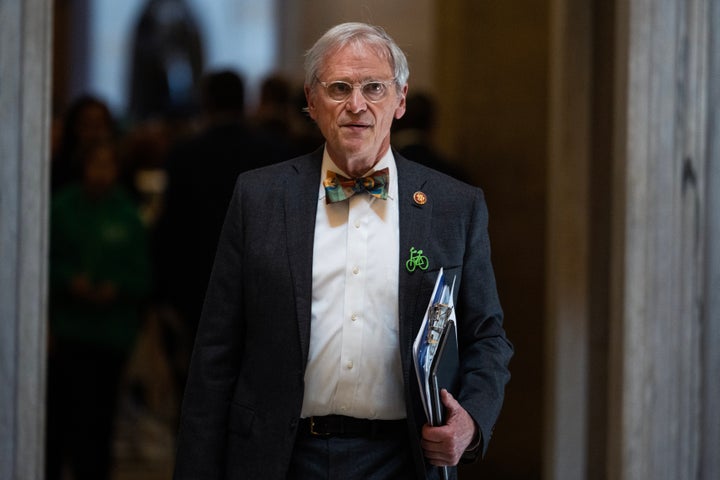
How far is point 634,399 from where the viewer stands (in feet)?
15.3

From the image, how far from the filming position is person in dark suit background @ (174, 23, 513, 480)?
2.98 metres

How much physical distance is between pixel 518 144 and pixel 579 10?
2343mm

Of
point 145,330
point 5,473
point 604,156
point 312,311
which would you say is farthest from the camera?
point 145,330

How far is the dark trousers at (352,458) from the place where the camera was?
3.03 meters

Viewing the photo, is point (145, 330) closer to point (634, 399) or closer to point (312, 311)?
point (634, 399)

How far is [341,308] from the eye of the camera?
301cm

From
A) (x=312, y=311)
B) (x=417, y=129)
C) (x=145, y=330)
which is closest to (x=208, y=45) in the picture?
(x=145, y=330)

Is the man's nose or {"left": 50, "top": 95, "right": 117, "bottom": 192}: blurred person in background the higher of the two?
{"left": 50, "top": 95, "right": 117, "bottom": 192}: blurred person in background

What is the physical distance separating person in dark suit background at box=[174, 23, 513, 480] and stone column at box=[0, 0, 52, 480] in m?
1.30

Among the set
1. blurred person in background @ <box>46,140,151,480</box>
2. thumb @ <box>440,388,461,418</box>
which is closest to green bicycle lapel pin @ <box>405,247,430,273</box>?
thumb @ <box>440,388,461,418</box>

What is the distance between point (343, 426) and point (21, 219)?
163 centimetres

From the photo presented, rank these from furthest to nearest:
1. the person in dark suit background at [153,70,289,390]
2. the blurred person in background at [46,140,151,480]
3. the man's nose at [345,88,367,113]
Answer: the blurred person in background at [46,140,151,480] → the person in dark suit background at [153,70,289,390] → the man's nose at [345,88,367,113]

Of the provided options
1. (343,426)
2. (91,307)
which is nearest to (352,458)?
(343,426)

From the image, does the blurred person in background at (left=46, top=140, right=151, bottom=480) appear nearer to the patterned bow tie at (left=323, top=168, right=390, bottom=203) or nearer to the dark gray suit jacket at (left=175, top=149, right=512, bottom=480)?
the dark gray suit jacket at (left=175, top=149, right=512, bottom=480)
